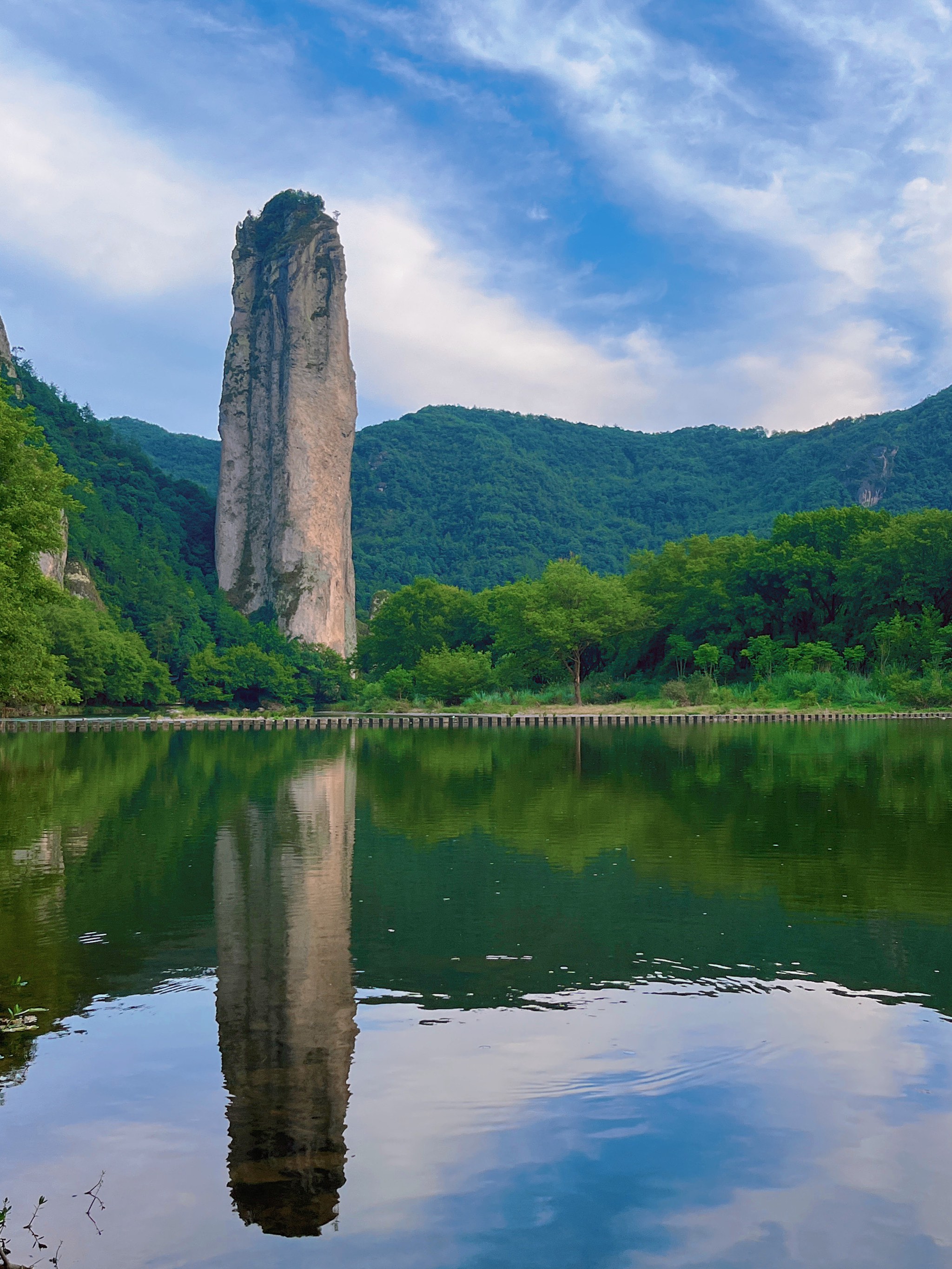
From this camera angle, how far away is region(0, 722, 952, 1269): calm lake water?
3885 millimetres

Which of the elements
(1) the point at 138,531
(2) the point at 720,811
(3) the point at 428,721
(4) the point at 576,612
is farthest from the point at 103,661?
(2) the point at 720,811

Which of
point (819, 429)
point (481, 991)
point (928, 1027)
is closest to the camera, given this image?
point (928, 1027)

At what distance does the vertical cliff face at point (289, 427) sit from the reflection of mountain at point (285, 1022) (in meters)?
77.5

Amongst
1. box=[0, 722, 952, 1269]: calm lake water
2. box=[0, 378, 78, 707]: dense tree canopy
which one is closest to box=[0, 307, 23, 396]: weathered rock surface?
box=[0, 378, 78, 707]: dense tree canopy

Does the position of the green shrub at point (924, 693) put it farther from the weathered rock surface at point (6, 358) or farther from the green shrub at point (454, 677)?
the weathered rock surface at point (6, 358)

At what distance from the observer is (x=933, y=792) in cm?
1723

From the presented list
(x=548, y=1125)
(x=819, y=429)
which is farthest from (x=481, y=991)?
(x=819, y=429)

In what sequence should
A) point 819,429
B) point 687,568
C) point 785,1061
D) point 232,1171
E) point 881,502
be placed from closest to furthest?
point 232,1171, point 785,1061, point 687,568, point 881,502, point 819,429

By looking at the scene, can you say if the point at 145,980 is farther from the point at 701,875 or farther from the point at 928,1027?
the point at 701,875

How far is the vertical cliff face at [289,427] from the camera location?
8794 centimetres

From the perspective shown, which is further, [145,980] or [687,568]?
[687,568]

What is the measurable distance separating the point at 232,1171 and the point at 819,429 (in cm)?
13247

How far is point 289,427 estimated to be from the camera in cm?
8756

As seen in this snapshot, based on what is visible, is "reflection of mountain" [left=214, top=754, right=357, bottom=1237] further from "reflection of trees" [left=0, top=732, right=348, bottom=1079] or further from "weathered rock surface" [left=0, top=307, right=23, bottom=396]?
"weathered rock surface" [left=0, top=307, right=23, bottom=396]
